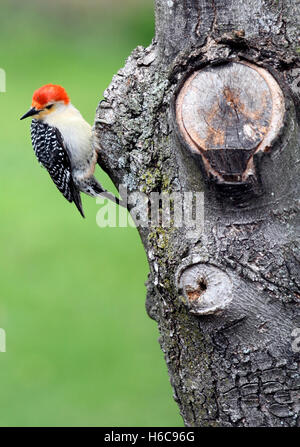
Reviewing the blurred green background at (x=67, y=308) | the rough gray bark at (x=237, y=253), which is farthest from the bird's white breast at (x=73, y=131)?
the blurred green background at (x=67, y=308)

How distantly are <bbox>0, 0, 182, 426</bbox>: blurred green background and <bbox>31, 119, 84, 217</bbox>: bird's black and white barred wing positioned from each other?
246 cm

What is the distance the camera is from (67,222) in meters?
10.6

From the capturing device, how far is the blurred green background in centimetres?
677

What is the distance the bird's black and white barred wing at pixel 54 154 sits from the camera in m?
4.96

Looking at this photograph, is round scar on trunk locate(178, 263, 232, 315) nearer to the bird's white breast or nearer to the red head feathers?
the bird's white breast

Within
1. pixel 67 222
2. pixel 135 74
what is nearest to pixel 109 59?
pixel 67 222

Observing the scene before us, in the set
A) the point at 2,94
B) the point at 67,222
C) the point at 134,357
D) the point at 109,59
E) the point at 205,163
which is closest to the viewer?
the point at 205,163

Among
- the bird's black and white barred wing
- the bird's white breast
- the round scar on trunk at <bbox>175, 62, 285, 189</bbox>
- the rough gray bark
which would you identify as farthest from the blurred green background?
the round scar on trunk at <bbox>175, 62, 285, 189</bbox>

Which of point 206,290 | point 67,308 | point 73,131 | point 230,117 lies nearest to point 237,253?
point 206,290

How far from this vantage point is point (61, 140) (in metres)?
4.95

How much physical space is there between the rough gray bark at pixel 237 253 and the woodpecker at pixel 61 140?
6.44ft

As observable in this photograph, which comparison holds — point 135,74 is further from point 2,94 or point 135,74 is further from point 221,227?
point 2,94

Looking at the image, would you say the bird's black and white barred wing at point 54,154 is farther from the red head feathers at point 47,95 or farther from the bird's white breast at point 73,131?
the red head feathers at point 47,95
